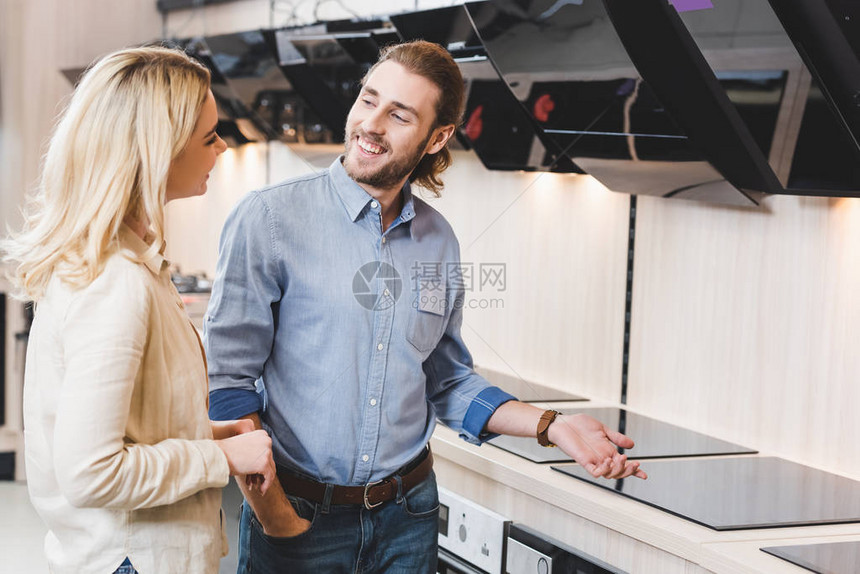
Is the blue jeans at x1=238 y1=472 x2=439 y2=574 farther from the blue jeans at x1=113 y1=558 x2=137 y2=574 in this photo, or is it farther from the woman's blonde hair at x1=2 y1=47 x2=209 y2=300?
the woman's blonde hair at x1=2 y1=47 x2=209 y2=300

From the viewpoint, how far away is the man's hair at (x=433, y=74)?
4.71ft

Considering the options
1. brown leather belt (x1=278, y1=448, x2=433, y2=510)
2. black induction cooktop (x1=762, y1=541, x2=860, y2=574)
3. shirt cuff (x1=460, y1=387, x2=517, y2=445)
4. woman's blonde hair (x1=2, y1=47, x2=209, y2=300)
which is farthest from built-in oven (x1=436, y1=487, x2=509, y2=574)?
woman's blonde hair (x1=2, y1=47, x2=209, y2=300)

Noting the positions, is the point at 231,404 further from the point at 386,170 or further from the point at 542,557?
the point at 542,557

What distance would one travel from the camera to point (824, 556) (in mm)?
1330

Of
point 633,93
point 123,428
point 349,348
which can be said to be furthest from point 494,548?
point 123,428

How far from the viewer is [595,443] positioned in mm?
1396

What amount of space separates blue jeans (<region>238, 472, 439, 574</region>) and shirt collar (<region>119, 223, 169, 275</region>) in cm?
45

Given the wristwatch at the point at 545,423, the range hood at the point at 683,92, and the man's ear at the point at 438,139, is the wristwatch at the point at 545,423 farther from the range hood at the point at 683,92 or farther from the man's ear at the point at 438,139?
the range hood at the point at 683,92

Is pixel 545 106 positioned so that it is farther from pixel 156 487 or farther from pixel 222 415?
pixel 156 487

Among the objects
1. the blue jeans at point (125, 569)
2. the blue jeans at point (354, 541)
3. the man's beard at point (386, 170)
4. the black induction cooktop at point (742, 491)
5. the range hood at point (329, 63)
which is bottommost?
the blue jeans at point (354, 541)

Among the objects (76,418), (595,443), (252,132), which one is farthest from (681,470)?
(252,132)

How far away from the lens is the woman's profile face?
1093 mm

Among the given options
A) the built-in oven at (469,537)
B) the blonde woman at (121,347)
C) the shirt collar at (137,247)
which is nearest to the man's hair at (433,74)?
the blonde woman at (121,347)

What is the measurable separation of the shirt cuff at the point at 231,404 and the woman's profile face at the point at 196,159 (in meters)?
0.30
